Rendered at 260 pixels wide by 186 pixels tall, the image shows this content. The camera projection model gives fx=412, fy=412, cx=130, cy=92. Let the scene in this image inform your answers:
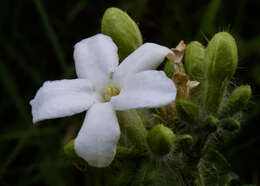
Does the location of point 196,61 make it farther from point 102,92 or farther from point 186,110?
point 102,92

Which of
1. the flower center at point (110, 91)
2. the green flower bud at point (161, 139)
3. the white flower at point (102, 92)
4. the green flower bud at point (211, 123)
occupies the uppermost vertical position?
the white flower at point (102, 92)

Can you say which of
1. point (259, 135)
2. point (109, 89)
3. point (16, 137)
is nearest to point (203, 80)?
point (109, 89)

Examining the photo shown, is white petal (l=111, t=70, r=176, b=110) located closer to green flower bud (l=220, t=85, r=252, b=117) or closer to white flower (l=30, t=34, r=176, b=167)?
white flower (l=30, t=34, r=176, b=167)

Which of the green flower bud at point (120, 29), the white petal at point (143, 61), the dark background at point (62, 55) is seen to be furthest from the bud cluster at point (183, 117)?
the dark background at point (62, 55)

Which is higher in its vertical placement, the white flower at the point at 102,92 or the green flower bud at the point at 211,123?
the white flower at the point at 102,92

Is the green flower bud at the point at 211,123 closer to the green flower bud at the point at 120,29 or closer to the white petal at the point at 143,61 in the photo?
the white petal at the point at 143,61

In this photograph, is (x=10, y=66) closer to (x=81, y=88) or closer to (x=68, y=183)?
(x=68, y=183)
